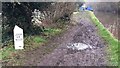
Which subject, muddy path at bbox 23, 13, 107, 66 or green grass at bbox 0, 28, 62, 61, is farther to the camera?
green grass at bbox 0, 28, 62, 61

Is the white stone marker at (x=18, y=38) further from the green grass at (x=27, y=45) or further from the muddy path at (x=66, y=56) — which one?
the muddy path at (x=66, y=56)

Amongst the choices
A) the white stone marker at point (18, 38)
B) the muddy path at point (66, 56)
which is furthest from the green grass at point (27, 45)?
the muddy path at point (66, 56)

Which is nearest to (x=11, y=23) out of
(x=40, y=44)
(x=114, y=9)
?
(x=40, y=44)

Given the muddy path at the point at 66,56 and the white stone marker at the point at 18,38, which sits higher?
the white stone marker at the point at 18,38

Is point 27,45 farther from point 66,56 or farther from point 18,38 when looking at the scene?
point 66,56

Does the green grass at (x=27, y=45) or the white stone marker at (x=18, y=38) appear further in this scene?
the white stone marker at (x=18, y=38)

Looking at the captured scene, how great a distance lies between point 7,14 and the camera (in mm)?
8156

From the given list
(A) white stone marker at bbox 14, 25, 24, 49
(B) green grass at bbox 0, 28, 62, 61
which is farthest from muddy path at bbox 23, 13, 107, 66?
(A) white stone marker at bbox 14, 25, 24, 49

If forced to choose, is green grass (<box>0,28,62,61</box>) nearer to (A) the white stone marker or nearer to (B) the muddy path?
(A) the white stone marker

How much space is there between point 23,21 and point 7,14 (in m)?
0.54

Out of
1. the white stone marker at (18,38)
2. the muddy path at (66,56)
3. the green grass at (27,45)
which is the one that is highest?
the white stone marker at (18,38)

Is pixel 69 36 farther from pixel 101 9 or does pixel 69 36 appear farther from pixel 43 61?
pixel 101 9

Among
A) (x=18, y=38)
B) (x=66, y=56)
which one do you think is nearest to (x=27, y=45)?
(x=18, y=38)

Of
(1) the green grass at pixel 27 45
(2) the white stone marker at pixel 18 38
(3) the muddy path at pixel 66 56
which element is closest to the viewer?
(3) the muddy path at pixel 66 56
